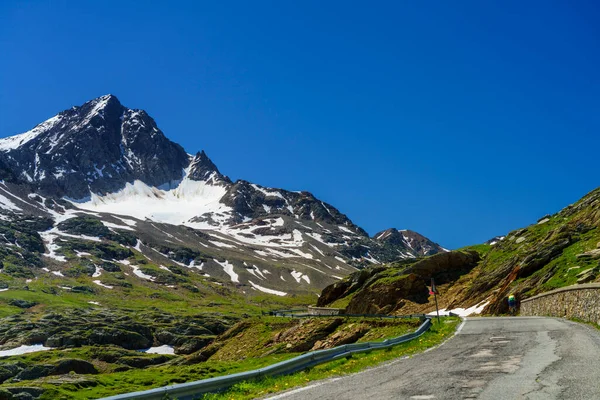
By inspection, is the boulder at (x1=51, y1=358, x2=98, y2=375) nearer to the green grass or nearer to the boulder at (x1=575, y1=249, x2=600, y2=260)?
the green grass

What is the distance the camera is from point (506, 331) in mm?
25969

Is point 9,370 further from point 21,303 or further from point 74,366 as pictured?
point 21,303

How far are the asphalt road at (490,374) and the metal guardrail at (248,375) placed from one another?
2.05 metres

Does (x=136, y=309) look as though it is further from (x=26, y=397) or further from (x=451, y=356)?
(x=451, y=356)

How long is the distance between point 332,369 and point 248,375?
4.33 meters

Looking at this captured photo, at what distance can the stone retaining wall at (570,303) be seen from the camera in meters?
24.1

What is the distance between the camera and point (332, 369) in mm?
18422

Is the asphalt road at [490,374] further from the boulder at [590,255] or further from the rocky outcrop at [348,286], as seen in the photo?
the rocky outcrop at [348,286]

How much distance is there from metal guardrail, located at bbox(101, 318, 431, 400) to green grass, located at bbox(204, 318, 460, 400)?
23 centimetres

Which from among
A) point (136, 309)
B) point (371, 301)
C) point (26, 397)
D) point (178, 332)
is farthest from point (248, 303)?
point (26, 397)

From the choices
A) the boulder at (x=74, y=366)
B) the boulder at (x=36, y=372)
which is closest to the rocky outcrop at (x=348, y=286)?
the boulder at (x=74, y=366)

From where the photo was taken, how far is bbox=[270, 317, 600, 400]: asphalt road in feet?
37.5

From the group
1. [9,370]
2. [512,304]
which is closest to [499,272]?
[512,304]

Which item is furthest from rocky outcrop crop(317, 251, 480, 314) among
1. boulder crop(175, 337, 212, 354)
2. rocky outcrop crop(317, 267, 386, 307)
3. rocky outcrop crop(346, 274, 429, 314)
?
boulder crop(175, 337, 212, 354)
